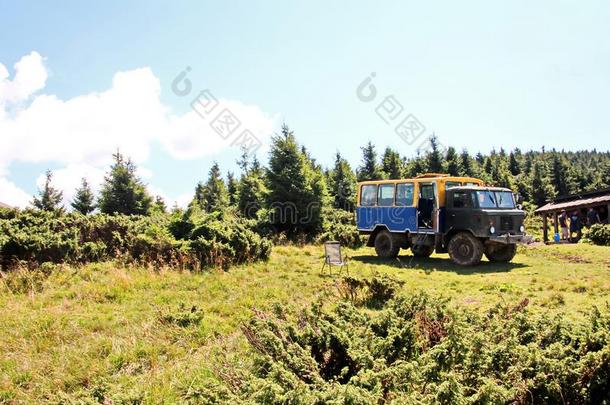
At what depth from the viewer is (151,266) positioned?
9891 millimetres

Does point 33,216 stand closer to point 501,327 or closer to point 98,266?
point 98,266

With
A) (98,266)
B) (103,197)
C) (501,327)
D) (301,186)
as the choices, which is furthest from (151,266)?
(103,197)

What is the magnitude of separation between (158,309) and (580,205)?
73.9ft

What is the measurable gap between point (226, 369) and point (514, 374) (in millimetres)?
2200

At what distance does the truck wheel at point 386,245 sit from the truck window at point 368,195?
3.71ft

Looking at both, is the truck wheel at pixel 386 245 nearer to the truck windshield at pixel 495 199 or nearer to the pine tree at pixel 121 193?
the truck windshield at pixel 495 199

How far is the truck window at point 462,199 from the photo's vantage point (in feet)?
43.1

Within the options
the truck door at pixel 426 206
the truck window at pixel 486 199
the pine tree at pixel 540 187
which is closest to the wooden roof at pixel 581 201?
the truck window at pixel 486 199

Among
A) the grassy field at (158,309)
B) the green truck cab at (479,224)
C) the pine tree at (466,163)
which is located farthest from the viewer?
the pine tree at (466,163)

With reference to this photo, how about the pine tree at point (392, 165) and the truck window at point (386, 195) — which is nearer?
the truck window at point (386, 195)

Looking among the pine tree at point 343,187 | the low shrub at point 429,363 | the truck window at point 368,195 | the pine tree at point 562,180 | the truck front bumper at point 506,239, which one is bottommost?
the low shrub at point 429,363

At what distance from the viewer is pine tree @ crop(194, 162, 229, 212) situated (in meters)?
37.9

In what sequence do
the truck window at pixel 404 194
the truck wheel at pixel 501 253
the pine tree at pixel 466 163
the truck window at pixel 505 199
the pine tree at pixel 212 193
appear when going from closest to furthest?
1. the truck window at pixel 505 199
2. the truck wheel at pixel 501 253
3. the truck window at pixel 404 194
4. the pine tree at pixel 212 193
5. the pine tree at pixel 466 163

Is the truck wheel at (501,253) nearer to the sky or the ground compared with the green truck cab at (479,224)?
nearer to the ground
